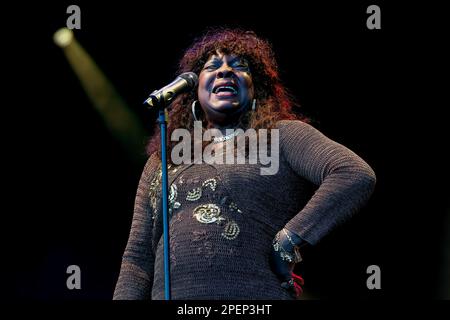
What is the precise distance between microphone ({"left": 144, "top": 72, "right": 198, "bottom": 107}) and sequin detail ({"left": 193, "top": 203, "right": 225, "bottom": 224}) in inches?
13.8

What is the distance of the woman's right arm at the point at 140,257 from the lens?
8.41ft

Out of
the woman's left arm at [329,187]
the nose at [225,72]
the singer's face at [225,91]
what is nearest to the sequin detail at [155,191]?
the singer's face at [225,91]

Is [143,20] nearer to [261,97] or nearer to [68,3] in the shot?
[68,3]

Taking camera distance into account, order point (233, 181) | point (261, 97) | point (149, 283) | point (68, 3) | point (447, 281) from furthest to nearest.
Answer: point (68, 3)
point (447, 281)
point (261, 97)
point (149, 283)
point (233, 181)

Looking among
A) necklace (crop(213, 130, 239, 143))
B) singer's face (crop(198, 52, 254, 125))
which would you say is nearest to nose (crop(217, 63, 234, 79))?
singer's face (crop(198, 52, 254, 125))

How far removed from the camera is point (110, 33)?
3717 mm

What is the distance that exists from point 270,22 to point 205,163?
45.9 inches

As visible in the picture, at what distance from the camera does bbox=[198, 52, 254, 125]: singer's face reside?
267cm

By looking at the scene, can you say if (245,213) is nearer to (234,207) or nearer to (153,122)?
(234,207)

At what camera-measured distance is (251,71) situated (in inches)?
112

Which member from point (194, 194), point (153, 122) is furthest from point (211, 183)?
point (153, 122)

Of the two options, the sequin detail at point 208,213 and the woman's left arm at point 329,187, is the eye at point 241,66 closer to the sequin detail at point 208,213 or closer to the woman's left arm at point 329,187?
the woman's left arm at point 329,187

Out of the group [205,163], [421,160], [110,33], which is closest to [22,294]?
[110,33]

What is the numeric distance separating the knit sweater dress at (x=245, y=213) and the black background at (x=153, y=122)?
35.7 inches
